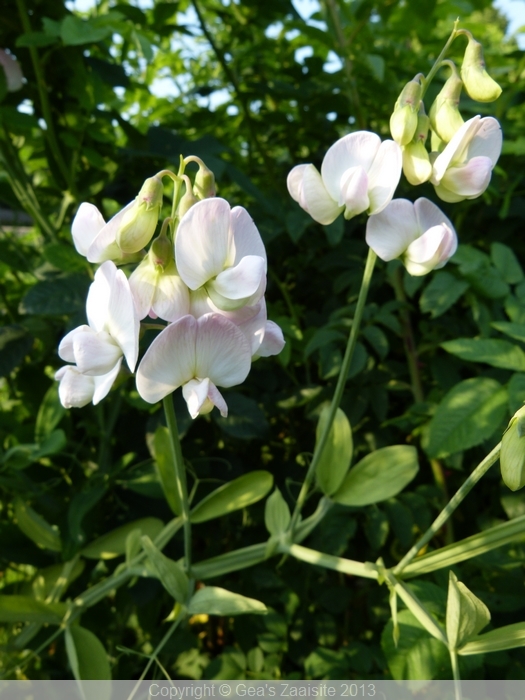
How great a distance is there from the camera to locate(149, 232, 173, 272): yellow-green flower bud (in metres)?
0.46

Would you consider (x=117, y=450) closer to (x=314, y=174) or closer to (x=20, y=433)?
(x=20, y=433)

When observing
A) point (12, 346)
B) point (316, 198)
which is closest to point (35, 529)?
point (12, 346)

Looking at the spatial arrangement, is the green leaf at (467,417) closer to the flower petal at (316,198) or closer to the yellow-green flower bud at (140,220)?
the flower petal at (316,198)

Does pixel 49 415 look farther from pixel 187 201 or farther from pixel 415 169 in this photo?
pixel 415 169

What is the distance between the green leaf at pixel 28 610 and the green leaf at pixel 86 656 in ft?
0.08

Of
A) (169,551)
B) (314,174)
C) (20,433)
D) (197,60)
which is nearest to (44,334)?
(20,433)

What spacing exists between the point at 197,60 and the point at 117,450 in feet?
3.16

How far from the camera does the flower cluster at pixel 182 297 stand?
1.49 ft

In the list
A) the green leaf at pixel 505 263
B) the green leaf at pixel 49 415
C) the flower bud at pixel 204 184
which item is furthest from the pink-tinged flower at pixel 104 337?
the green leaf at pixel 505 263

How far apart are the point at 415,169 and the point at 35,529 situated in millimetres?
661

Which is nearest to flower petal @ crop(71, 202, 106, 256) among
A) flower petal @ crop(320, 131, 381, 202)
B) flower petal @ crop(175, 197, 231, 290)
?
flower petal @ crop(175, 197, 231, 290)

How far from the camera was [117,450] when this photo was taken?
972mm

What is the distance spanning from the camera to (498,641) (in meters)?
0.53

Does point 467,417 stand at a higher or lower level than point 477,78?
lower
